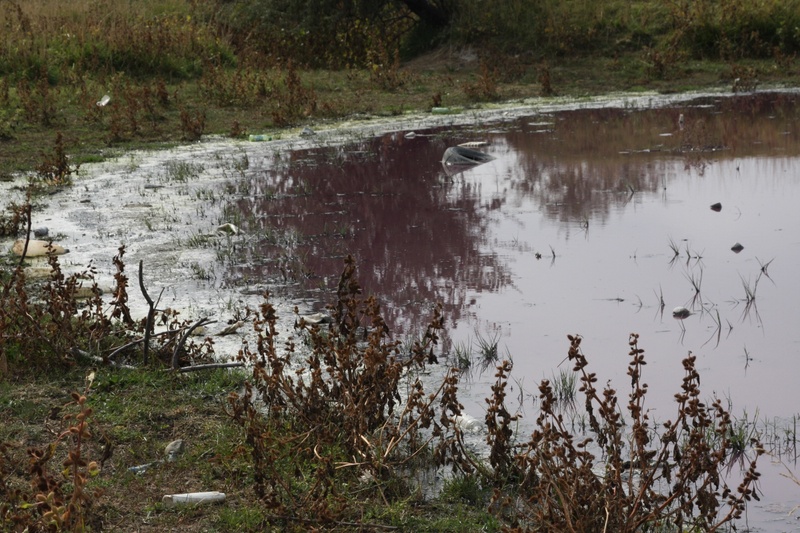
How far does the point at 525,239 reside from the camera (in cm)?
810

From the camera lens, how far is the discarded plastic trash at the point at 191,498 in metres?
3.85

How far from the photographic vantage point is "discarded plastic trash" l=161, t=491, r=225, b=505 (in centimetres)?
385

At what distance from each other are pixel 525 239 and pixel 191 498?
15.4 feet

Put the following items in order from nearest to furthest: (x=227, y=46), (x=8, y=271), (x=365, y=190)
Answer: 1. (x=8, y=271)
2. (x=365, y=190)
3. (x=227, y=46)

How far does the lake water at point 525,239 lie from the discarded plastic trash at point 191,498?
1.49 m

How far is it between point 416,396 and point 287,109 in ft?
40.1

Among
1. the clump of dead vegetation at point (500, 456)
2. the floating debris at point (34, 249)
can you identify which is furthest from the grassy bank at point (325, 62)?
the clump of dead vegetation at point (500, 456)

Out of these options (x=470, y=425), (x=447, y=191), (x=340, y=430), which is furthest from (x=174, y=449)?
(x=447, y=191)

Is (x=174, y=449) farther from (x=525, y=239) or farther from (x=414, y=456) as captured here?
(x=525, y=239)

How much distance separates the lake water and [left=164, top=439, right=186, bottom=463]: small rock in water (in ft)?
4.51

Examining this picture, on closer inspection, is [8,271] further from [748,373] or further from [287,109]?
[287,109]

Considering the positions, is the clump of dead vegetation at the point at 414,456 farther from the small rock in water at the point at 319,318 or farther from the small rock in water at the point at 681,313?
the small rock in water at the point at 681,313

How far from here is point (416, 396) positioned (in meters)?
3.99

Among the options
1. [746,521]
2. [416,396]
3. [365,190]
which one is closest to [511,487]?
[416,396]
